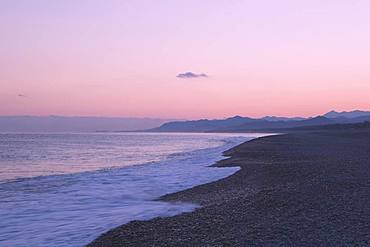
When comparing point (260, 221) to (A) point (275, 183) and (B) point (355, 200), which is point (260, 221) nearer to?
(B) point (355, 200)

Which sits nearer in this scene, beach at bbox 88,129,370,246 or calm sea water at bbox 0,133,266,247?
beach at bbox 88,129,370,246

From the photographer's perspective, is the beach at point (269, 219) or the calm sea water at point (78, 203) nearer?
the beach at point (269, 219)

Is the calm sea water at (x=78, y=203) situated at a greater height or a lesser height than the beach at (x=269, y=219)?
lesser

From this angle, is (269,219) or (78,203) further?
(78,203)

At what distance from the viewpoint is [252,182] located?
65.1ft

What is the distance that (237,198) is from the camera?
1548 cm

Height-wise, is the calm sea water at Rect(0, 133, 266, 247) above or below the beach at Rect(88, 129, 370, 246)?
below

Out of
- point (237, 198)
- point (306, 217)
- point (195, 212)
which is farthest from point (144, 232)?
point (237, 198)

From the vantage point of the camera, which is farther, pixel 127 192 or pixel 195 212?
pixel 127 192

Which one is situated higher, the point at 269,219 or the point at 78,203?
the point at 269,219

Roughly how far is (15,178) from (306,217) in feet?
61.4

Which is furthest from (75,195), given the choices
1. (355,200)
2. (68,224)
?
(355,200)

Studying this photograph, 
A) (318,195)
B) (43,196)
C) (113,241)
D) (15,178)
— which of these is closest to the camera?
(113,241)

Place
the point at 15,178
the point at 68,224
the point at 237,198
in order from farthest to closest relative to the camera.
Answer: the point at 15,178, the point at 237,198, the point at 68,224
